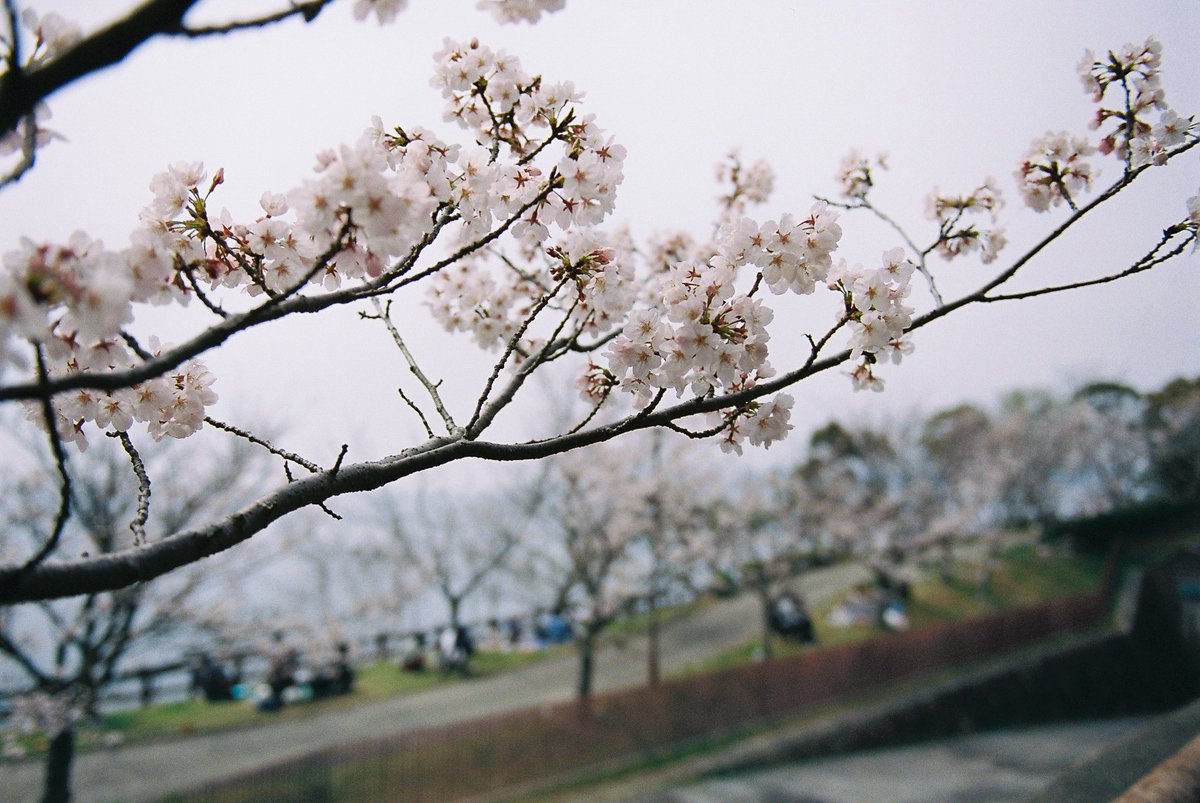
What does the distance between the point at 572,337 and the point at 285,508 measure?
3.77 feet

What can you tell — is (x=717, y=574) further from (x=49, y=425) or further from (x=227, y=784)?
(x=49, y=425)

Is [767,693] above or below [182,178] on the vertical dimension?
below

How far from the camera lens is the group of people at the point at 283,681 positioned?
1409cm

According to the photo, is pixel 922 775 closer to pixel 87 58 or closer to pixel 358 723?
pixel 358 723

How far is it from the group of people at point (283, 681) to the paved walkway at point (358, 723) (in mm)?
1116

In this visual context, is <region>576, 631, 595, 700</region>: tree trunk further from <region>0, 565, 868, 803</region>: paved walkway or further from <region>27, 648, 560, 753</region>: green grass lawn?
<region>27, 648, 560, 753</region>: green grass lawn

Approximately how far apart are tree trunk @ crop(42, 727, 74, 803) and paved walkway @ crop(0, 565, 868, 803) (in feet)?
2.42

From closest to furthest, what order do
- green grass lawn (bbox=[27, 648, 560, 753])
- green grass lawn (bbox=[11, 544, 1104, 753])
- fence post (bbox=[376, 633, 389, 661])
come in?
green grass lawn (bbox=[27, 648, 560, 753]), green grass lawn (bbox=[11, 544, 1104, 753]), fence post (bbox=[376, 633, 389, 661])

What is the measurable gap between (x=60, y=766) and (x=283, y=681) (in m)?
7.32

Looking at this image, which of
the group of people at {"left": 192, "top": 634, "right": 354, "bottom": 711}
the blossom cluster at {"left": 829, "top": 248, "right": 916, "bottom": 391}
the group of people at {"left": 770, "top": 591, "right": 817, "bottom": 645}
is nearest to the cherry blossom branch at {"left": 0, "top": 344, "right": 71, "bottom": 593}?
the blossom cluster at {"left": 829, "top": 248, "right": 916, "bottom": 391}

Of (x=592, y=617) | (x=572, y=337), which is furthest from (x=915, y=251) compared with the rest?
(x=592, y=617)

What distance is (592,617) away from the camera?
515 inches

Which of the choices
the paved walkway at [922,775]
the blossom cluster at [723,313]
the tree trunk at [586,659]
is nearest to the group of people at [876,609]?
the paved walkway at [922,775]

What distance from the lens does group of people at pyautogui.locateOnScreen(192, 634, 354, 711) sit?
46.2 ft
